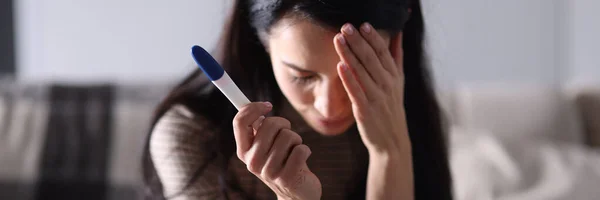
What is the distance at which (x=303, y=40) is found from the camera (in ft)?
1.31

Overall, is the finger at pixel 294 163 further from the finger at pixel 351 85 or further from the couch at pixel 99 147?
the couch at pixel 99 147

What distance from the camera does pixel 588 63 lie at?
1303mm

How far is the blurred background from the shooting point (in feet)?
2.89

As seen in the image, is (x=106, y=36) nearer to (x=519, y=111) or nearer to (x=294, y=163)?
(x=519, y=111)

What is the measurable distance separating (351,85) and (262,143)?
4.0 inches

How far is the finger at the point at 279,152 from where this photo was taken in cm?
33

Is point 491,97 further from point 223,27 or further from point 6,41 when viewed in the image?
point 6,41

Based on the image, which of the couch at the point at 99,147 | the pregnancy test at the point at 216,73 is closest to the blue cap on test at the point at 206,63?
the pregnancy test at the point at 216,73

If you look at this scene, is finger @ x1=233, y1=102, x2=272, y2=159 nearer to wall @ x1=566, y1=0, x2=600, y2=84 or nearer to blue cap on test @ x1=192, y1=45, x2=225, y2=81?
blue cap on test @ x1=192, y1=45, x2=225, y2=81

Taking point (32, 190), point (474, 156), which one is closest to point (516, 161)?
point (474, 156)

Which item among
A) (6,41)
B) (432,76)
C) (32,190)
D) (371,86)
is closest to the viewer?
(371,86)

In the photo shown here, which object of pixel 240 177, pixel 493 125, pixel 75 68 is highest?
pixel 240 177

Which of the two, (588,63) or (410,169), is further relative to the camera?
(588,63)

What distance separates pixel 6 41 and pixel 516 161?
96 centimetres
